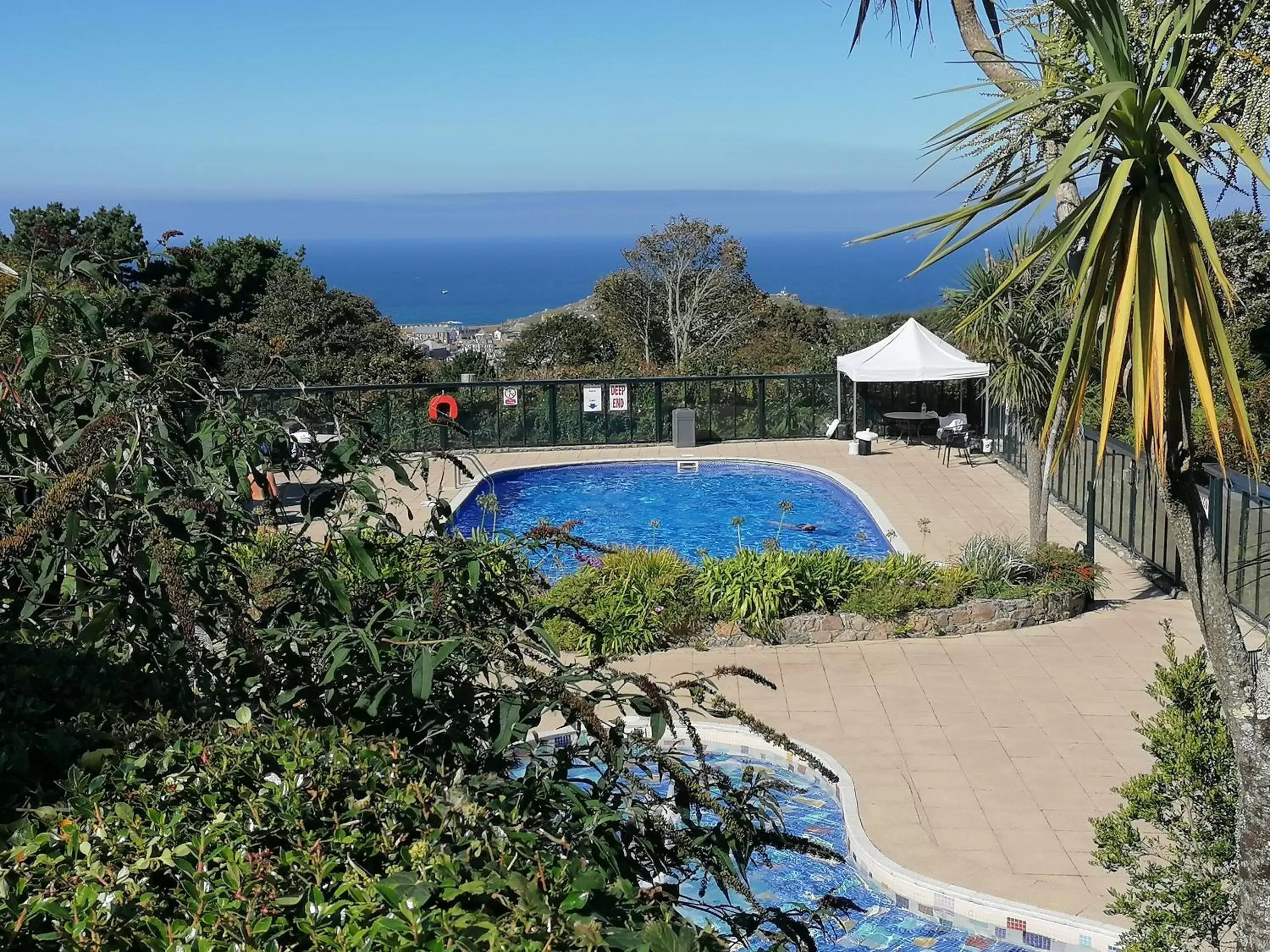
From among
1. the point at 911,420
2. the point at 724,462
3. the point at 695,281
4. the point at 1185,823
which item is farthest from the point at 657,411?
the point at 1185,823

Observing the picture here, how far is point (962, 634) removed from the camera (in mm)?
10328

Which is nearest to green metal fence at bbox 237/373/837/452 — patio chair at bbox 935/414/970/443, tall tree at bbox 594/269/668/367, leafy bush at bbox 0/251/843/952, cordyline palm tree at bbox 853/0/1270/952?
patio chair at bbox 935/414/970/443

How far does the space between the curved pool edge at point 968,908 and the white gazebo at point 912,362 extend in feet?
39.6

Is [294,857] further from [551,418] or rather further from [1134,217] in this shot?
[551,418]

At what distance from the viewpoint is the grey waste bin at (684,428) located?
20359mm

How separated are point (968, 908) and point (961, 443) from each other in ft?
44.5

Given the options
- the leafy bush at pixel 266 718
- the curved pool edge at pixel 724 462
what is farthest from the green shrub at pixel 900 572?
the leafy bush at pixel 266 718

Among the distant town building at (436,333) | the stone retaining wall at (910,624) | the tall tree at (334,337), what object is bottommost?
the stone retaining wall at (910,624)

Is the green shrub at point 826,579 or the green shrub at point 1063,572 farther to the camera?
the green shrub at point 1063,572

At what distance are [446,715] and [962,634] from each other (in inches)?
324

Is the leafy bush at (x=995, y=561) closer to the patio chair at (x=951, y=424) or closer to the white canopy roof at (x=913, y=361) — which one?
the white canopy roof at (x=913, y=361)

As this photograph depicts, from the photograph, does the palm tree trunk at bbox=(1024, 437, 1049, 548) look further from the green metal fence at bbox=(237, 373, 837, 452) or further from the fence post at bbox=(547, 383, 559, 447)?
the fence post at bbox=(547, 383, 559, 447)

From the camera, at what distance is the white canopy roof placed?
18.4 meters

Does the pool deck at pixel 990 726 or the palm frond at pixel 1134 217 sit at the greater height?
the palm frond at pixel 1134 217
